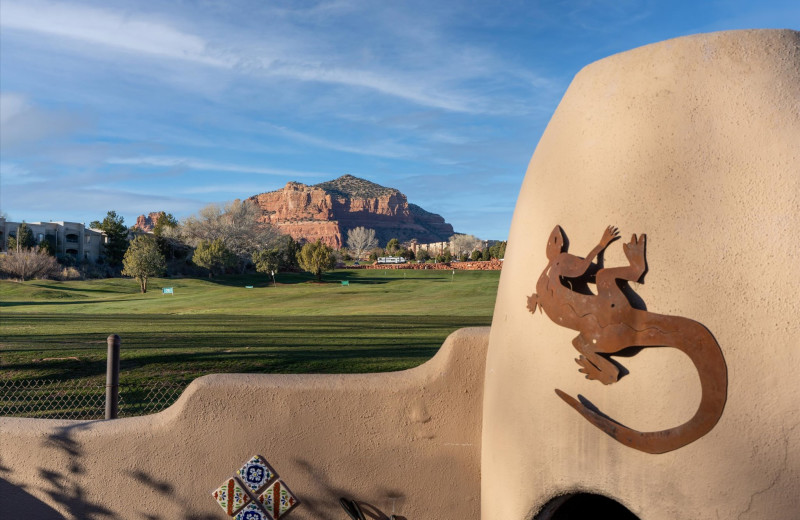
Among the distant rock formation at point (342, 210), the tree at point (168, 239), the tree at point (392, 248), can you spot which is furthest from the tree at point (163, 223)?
the distant rock formation at point (342, 210)

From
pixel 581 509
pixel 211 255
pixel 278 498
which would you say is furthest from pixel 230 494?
pixel 211 255

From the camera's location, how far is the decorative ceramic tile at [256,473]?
4.60 m

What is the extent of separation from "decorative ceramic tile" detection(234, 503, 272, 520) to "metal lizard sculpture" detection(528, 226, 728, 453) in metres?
2.48

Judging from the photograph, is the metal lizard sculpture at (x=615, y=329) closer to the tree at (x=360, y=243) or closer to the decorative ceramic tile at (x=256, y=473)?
the decorative ceramic tile at (x=256, y=473)

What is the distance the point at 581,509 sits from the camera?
437cm

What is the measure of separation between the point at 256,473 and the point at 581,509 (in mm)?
2302

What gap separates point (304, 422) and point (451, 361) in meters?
1.15

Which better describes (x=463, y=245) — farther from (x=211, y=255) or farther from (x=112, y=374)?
(x=112, y=374)

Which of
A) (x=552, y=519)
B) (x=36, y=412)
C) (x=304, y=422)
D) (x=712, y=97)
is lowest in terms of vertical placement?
(x=36, y=412)

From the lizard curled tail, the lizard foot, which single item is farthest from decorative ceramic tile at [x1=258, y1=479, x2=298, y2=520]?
the lizard curled tail

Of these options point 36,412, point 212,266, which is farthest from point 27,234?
point 36,412

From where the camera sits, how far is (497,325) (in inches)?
158

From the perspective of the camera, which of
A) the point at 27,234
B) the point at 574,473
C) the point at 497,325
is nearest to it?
the point at 574,473

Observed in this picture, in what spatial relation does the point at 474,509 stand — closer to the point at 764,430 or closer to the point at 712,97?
the point at 764,430
